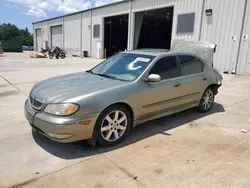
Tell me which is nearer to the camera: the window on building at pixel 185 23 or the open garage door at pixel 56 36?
the window on building at pixel 185 23

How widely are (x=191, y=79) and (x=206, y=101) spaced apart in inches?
37.2

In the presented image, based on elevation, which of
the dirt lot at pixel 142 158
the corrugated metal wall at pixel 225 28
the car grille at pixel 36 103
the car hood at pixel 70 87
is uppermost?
the corrugated metal wall at pixel 225 28

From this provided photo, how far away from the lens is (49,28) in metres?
35.0

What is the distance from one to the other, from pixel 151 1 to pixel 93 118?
15.8 metres

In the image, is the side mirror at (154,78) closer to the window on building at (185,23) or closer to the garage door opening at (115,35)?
the window on building at (185,23)

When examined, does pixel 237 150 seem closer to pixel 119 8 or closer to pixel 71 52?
pixel 119 8

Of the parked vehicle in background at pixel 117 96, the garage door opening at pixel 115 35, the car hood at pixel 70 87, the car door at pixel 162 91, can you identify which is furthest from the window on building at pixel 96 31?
the car hood at pixel 70 87

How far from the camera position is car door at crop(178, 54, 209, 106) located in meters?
4.18

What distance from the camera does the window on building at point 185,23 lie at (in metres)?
13.3

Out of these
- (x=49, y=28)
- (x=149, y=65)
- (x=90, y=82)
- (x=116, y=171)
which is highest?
(x=49, y=28)

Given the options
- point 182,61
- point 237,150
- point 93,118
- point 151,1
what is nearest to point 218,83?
point 182,61

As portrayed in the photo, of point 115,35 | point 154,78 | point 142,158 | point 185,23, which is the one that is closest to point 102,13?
point 115,35

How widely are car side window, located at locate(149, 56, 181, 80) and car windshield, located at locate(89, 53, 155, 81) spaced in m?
0.17

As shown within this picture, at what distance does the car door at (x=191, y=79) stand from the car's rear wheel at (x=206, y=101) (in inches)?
7.8
